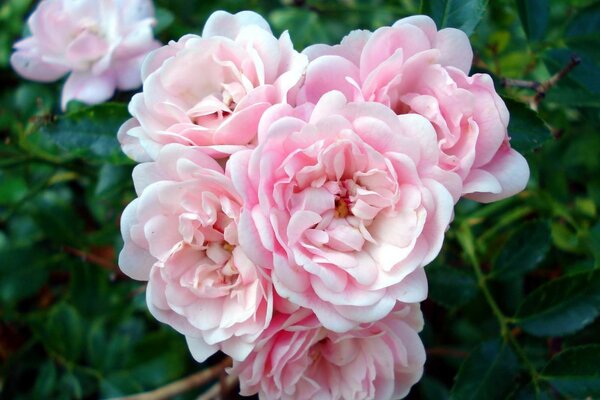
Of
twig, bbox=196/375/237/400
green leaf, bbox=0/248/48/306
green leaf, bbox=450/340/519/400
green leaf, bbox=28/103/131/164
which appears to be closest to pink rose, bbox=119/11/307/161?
green leaf, bbox=28/103/131/164

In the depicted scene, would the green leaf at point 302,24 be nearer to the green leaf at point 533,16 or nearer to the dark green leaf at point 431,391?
the green leaf at point 533,16

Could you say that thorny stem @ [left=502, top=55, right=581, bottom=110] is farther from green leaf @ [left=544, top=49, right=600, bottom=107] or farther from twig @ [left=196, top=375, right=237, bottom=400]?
twig @ [left=196, top=375, right=237, bottom=400]

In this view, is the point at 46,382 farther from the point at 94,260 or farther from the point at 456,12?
the point at 456,12

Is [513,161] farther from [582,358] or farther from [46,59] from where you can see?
[46,59]

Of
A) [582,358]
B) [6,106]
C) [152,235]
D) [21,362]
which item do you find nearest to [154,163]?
[152,235]

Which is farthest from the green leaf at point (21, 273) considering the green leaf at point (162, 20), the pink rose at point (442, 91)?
the pink rose at point (442, 91)

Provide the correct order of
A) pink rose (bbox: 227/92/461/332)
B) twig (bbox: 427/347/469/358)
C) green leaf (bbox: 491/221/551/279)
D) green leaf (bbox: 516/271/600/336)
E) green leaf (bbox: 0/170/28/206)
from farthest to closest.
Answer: green leaf (bbox: 0/170/28/206), twig (bbox: 427/347/469/358), green leaf (bbox: 491/221/551/279), green leaf (bbox: 516/271/600/336), pink rose (bbox: 227/92/461/332)

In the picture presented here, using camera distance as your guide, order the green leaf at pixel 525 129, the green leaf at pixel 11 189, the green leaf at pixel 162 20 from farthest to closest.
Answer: the green leaf at pixel 11 189 → the green leaf at pixel 162 20 → the green leaf at pixel 525 129

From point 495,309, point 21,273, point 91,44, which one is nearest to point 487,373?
point 495,309
